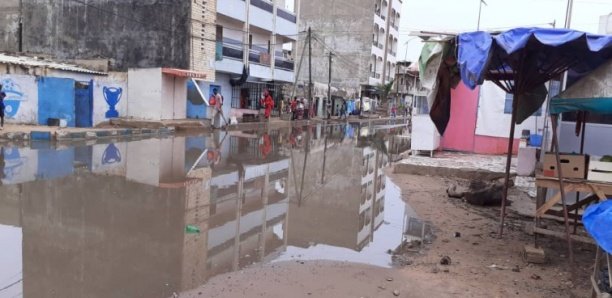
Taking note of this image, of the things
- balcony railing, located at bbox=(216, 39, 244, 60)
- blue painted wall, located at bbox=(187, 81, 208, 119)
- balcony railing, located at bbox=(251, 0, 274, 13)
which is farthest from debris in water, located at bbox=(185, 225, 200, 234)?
balcony railing, located at bbox=(251, 0, 274, 13)

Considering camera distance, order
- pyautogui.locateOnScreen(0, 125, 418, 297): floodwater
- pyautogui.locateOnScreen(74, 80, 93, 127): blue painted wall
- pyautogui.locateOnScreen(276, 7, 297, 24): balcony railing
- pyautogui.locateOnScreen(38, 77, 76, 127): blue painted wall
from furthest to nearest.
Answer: pyautogui.locateOnScreen(276, 7, 297, 24): balcony railing → pyautogui.locateOnScreen(74, 80, 93, 127): blue painted wall → pyautogui.locateOnScreen(38, 77, 76, 127): blue painted wall → pyautogui.locateOnScreen(0, 125, 418, 297): floodwater

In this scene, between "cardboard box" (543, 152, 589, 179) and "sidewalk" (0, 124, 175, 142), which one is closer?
"cardboard box" (543, 152, 589, 179)

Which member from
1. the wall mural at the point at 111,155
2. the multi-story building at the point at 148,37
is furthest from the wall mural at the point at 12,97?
the wall mural at the point at 111,155

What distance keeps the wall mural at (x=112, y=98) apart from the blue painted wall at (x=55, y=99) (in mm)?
2301

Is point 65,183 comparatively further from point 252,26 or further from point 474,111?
point 252,26

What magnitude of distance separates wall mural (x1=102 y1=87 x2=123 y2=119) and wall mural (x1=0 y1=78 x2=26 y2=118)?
397 centimetres

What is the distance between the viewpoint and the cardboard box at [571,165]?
19.0ft

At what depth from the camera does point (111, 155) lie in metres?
12.8

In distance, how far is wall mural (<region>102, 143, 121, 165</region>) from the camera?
11.6m

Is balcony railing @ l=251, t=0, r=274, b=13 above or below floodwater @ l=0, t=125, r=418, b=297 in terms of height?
above

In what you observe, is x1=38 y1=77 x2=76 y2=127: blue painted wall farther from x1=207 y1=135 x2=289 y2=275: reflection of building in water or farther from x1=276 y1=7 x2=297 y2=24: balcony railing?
x1=276 y1=7 x2=297 y2=24: balcony railing

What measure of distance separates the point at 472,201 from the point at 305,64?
49271mm

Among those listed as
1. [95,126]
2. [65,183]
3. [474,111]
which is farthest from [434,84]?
[95,126]

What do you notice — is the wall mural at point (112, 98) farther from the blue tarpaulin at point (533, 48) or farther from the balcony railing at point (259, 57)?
the blue tarpaulin at point (533, 48)
